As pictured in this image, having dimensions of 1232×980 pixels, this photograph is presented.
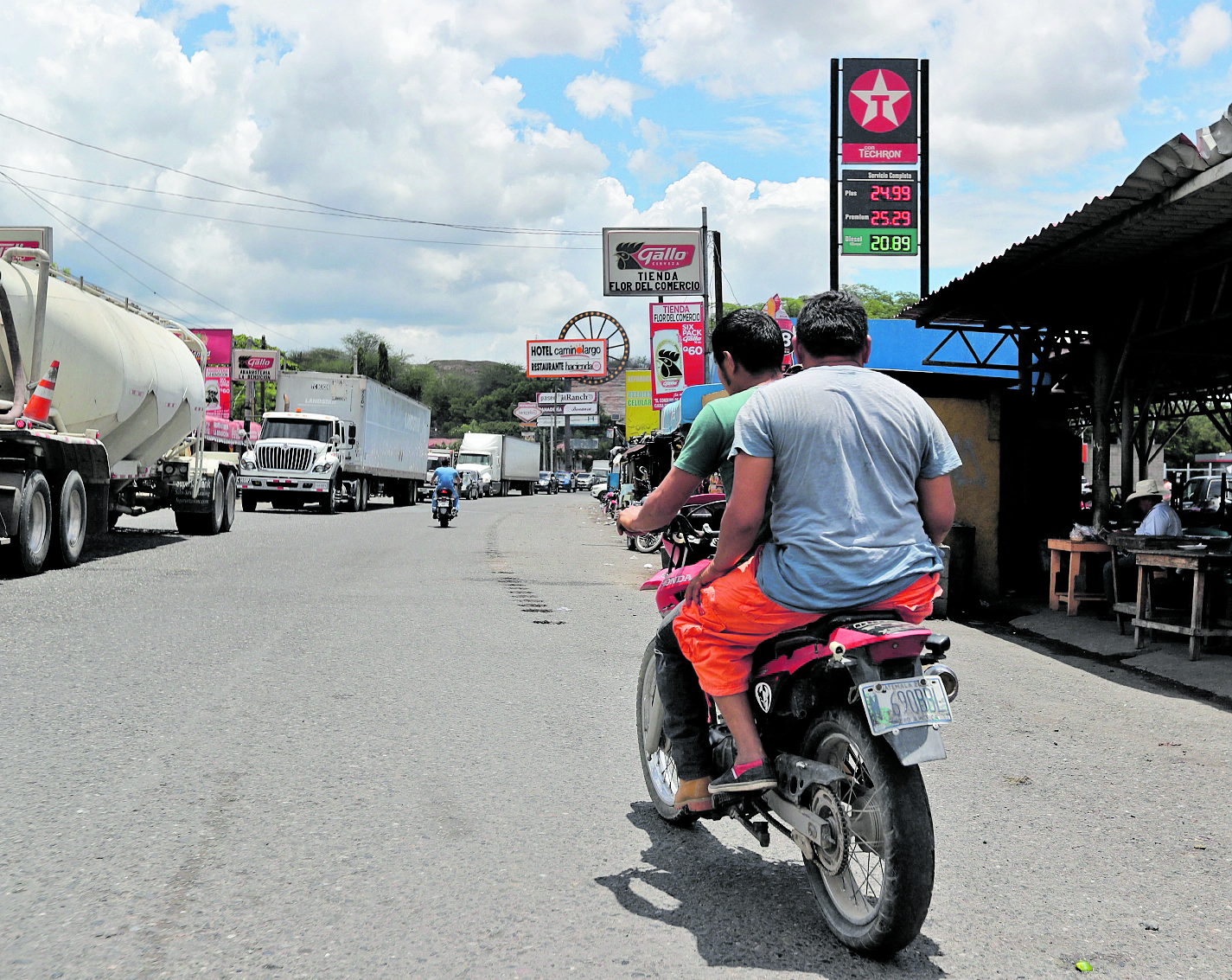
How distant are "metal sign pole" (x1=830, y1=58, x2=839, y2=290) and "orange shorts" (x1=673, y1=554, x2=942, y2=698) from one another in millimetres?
14278

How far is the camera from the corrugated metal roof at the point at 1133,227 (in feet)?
25.4

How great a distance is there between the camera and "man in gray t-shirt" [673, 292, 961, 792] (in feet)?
10.7

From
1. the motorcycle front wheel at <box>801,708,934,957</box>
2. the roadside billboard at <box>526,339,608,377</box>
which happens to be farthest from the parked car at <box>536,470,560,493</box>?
the motorcycle front wheel at <box>801,708,934,957</box>

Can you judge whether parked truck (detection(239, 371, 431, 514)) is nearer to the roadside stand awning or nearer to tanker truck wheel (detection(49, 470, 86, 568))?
tanker truck wheel (detection(49, 470, 86, 568))

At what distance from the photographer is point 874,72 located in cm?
1850

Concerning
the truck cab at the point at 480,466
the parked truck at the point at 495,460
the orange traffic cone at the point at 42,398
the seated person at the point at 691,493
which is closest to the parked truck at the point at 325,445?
the orange traffic cone at the point at 42,398

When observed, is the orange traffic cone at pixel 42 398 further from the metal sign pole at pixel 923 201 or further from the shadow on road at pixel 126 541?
the metal sign pole at pixel 923 201

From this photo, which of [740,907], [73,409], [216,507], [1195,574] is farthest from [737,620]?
[216,507]

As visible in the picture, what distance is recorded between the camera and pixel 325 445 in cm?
3153

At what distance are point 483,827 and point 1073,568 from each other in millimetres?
8931

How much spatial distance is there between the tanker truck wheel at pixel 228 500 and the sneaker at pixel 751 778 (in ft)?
61.8

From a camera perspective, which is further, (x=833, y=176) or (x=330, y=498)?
(x=330, y=498)

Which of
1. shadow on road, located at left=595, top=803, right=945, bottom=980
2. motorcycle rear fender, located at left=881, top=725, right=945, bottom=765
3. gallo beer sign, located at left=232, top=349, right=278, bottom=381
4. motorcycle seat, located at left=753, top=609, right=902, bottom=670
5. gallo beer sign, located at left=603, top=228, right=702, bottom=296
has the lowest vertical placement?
shadow on road, located at left=595, top=803, right=945, bottom=980

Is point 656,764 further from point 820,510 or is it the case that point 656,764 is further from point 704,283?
point 704,283
